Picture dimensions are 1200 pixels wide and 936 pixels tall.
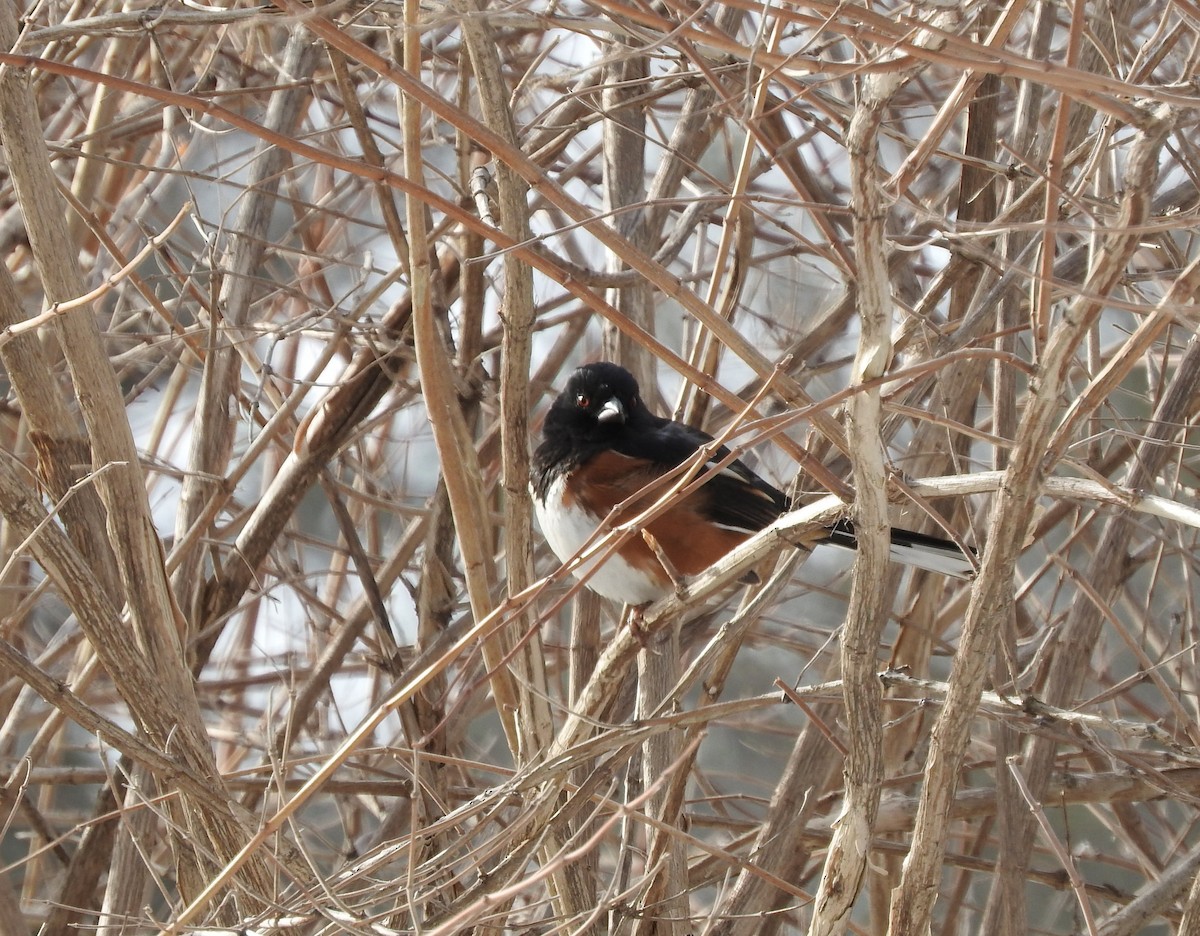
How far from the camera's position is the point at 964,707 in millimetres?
1446

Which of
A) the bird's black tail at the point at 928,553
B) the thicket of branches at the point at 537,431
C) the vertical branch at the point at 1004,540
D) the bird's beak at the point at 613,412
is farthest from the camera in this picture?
the bird's beak at the point at 613,412

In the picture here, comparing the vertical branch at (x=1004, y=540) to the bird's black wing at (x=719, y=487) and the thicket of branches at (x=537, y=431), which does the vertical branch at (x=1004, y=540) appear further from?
the bird's black wing at (x=719, y=487)

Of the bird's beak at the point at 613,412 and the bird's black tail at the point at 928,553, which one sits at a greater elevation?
the bird's beak at the point at 613,412

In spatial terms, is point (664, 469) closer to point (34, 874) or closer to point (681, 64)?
point (681, 64)

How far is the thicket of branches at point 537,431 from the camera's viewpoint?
136 centimetres

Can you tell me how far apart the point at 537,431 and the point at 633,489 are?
0.91 meters

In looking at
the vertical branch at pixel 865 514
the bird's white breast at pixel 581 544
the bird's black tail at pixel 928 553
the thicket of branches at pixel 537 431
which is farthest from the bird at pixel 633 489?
the vertical branch at pixel 865 514

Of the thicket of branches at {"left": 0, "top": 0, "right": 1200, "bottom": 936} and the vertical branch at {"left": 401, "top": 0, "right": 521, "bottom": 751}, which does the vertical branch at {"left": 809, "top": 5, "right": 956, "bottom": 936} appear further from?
the vertical branch at {"left": 401, "top": 0, "right": 521, "bottom": 751}

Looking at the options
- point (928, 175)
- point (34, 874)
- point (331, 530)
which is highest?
point (928, 175)

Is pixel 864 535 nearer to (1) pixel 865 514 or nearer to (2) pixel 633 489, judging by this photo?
(1) pixel 865 514

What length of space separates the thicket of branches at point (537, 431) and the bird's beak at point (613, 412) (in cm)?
19

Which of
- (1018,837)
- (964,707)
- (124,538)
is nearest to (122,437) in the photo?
(124,538)

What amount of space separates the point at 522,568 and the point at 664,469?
2.77 ft

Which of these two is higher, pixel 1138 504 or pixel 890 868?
pixel 1138 504
